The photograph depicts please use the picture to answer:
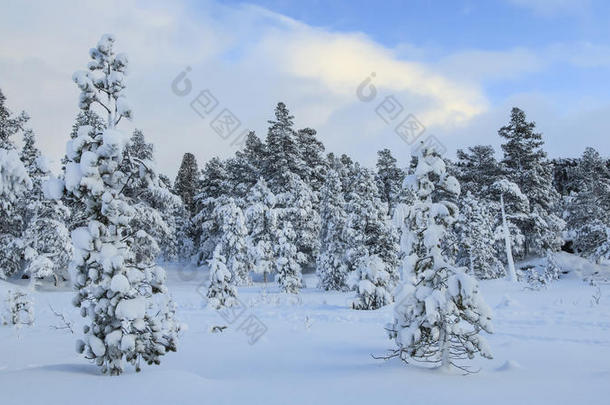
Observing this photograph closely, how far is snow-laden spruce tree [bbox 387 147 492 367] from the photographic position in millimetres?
6551

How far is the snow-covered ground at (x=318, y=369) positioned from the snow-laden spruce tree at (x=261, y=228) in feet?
57.4

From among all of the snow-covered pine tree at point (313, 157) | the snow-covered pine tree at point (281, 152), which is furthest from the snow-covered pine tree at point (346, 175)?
the snow-covered pine tree at point (281, 152)

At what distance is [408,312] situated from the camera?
7094 millimetres

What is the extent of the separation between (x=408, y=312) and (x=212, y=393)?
334 centimetres

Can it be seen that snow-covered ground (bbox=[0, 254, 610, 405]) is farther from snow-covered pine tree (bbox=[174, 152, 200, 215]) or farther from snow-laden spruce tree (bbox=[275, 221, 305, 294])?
snow-covered pine tree (bbox=[174, 152, 200, 215])

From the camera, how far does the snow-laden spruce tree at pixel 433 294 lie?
258 inches

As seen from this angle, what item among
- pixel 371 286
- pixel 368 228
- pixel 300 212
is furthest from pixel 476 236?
pixel 371 286

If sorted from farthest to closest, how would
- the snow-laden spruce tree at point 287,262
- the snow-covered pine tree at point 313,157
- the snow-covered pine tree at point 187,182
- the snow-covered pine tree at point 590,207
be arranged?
the snow-covered pine tree at point 187,182
the snow-covered pine tree at point 313,157
the snow-covered pine tree at point 590,207
the snow-laden spruce tree at point 287,262

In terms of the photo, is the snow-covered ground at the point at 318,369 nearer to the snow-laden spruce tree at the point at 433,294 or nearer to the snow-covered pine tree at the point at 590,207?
the snow-laden spruce tree at the point at 433,294

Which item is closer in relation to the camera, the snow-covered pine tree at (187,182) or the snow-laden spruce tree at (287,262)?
the snow-laden spruce tree at (287,262)

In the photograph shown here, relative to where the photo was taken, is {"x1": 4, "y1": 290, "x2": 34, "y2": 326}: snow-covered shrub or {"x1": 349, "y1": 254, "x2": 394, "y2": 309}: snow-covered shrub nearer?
{"x1": 4, "y1": 290, "x2": 34, "y2": 326}: snow-covered shrub

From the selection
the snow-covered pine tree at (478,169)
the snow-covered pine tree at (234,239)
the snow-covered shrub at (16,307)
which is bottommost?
the snow-covered shrub at (16,307)

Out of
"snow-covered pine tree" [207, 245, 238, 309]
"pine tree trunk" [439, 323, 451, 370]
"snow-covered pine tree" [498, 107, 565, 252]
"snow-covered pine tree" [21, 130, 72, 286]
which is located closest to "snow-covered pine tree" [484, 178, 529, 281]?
"snow-covered pine tree" [498, 107, 565, 252]

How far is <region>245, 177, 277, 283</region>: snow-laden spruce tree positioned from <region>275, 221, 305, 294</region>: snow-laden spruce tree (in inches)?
31.3
